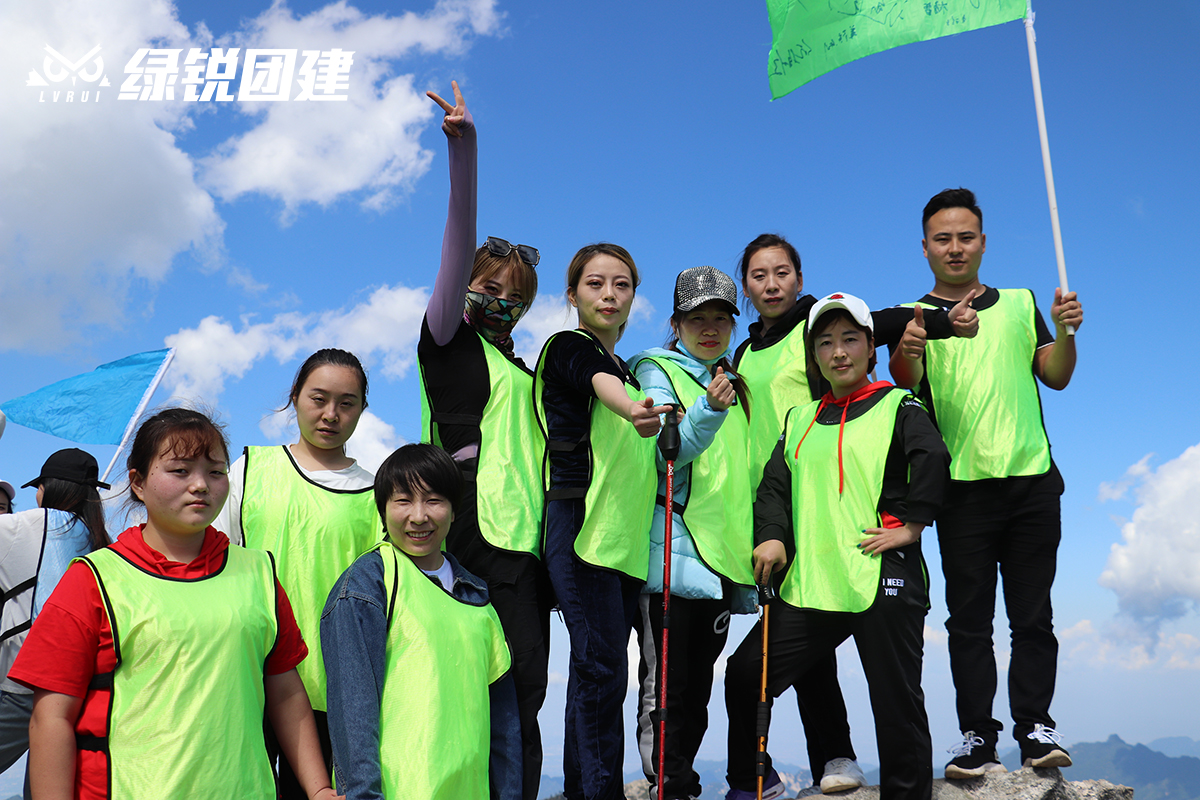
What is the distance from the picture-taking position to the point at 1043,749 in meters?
4.75

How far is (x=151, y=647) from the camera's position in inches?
106

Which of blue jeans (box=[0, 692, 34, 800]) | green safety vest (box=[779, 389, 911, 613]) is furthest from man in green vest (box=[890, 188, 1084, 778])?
blue jeans (box=[0, 692, 34, 800])

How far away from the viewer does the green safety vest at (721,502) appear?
4.47 metres

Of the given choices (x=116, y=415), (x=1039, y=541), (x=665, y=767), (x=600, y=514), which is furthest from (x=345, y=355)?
(x=116, y=415)

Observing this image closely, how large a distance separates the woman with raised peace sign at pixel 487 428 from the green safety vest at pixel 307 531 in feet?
1.48

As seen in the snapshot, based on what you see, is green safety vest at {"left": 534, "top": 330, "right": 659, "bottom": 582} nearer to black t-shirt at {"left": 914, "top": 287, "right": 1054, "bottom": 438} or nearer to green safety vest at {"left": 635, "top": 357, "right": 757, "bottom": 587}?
green safety vest at {"left": 635, "top": 357, "right": 757, "bottom": 587}

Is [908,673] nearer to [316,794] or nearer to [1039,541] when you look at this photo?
[1039,541]

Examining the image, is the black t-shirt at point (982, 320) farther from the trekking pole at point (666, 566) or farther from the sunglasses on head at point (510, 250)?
the sunglasses on head at point (510, 250)

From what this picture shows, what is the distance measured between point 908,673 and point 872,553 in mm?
596

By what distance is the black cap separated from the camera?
5.45m

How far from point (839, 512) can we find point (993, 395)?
142 cm

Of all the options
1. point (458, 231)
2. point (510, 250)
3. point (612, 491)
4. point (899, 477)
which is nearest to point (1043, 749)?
point (899, 477)

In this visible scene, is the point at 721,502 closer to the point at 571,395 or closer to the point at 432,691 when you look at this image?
the point at 571,395

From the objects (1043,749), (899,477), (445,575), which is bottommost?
(1043,749)
